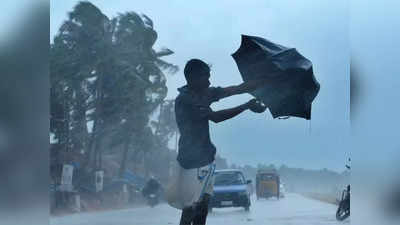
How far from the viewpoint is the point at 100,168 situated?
7.29 m

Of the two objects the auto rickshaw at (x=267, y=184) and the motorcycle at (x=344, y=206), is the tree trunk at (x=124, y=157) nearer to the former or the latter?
the auto rickshaw at (x=267, y=184)

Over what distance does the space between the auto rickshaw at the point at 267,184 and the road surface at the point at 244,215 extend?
11 centimetres

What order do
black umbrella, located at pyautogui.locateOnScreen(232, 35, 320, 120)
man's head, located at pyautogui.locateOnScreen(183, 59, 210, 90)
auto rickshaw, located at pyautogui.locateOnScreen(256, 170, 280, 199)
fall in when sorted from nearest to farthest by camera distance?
black umbrella, located at pyautogui.locateOnScreen(232, 35, 320, 120) < man's head, located at pyautogui.locateOnScreen(183, 59, 210, 90) < auto rickshaw, located at pyautogui.locateOnScreen(256, 170, 280, 199)

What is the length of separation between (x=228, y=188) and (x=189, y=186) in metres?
0.46

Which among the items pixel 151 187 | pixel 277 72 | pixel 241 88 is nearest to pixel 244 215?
pixel 151 187

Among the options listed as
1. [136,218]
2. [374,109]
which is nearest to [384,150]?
[374,109]

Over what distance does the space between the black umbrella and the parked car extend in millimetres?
720

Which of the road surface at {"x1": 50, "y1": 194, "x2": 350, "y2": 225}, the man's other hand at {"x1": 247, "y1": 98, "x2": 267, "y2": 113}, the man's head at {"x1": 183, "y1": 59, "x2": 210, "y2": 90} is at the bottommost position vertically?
the road surface at {"x1": 50, "y1": 194, "x2": 350, "y2": 225}

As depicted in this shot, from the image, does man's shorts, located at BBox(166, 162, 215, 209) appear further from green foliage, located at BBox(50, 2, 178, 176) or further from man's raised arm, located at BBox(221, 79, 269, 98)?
man's raised arm, located at BBox(221, 79, 269, 98)

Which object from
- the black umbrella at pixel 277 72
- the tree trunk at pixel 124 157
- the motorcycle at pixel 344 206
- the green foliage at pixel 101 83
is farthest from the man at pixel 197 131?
the motorcycle at pixel 344 206

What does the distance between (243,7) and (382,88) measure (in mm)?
Result: 1562

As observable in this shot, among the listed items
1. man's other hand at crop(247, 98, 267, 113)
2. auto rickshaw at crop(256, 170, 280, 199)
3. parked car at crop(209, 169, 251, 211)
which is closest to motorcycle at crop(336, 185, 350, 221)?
auto rickshaw at crop(256, 170, 280, 199)

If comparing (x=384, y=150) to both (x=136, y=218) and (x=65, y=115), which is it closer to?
(x=136, y=218)

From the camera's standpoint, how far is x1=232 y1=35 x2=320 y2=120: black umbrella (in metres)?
6.99
